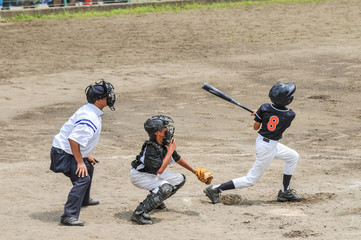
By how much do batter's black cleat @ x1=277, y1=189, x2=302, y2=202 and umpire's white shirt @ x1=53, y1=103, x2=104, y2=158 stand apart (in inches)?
104

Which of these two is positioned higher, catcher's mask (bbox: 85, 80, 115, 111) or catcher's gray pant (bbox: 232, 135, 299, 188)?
catcher's mask (bbox: 85, 80, 115, 111)

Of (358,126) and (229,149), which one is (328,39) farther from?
(229,149)

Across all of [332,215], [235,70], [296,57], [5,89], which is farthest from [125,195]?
[296,57]

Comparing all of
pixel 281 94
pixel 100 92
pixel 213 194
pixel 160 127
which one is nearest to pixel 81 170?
pixel 100 92

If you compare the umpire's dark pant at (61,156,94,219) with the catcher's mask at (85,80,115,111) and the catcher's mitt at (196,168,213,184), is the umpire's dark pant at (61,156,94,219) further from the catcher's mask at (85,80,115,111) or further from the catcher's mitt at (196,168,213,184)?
the catcher's mitt at (196,168,213,184)

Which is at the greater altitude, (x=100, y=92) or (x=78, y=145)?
(x=100, y=92)

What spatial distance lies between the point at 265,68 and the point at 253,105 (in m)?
3.29

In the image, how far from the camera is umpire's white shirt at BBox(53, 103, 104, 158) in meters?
7.93

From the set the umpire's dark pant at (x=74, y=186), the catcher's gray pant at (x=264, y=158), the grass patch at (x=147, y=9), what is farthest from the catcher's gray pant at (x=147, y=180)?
the grass patch at (x=147, y=9)

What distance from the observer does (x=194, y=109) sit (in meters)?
15.3

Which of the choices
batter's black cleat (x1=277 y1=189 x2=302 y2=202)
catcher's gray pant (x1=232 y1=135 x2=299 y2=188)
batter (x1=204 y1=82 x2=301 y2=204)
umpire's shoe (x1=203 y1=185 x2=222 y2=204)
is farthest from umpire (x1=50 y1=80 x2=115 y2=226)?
batter's black cleat (x1=277 y1=189 x2=302 y2=202)

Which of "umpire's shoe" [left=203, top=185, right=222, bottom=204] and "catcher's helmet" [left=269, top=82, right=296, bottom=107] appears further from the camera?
"umpire's shoe" [left=203, top=185, right=222, bottom=204]

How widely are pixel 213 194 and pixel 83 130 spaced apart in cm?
208

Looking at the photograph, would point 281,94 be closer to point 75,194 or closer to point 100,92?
point 100,92
